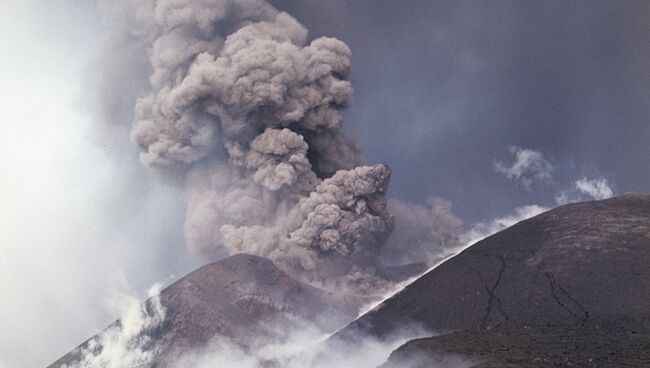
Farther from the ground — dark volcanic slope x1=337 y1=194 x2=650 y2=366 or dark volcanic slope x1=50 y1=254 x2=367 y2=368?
dark volcanic slope x1=50 y1=254 x2=367 y2=368

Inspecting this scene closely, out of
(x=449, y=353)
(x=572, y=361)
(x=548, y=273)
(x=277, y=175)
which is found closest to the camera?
(x=572, y=361)

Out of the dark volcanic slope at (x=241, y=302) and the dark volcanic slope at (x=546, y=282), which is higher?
the dark volcanic slope at (x=241, y=302)

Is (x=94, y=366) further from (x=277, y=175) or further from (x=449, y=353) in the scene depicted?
(x=449, y=353)

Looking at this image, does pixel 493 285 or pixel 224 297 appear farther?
pixel 224 297

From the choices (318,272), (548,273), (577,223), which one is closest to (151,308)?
(318,272)

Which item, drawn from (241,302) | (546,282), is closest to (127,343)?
(241,302)

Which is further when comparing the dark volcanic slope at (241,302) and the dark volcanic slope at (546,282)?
the dark volcanic slope at (241,302)
